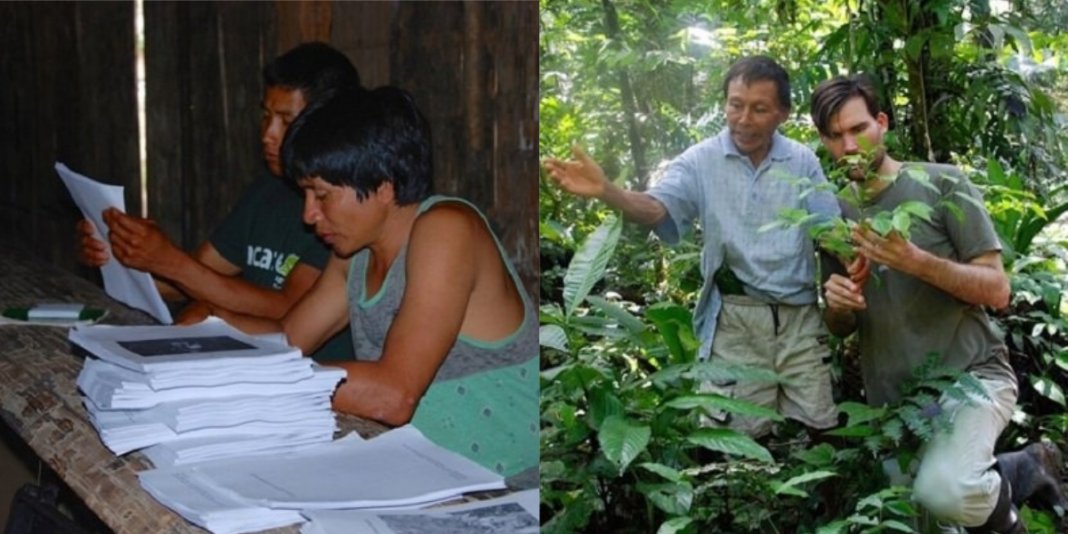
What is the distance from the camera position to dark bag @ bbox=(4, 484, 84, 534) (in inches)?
66.2

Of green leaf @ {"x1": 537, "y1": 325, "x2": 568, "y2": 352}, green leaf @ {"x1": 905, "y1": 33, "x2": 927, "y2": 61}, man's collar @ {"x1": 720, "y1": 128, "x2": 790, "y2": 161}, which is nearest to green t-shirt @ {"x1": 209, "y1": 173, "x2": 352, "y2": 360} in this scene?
green leaf @ {"x1": 537, "y1": 325, "x2": 568, "y2": 352}

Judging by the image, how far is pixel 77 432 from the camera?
1.73 m

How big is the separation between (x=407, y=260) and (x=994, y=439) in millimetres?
816

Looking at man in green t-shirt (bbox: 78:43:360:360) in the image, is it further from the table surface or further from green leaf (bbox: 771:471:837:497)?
green leaf (bbox: 771:471:837:497)

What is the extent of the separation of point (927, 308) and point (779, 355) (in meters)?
0.21

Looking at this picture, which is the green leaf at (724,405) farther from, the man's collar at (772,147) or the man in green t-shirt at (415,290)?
the man's collar at (772,147)

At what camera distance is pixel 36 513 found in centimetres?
172

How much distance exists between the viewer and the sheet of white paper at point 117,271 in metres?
2.29

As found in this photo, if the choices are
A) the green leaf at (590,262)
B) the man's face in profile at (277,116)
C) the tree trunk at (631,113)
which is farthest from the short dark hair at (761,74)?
the man's face in profile at (277,116)

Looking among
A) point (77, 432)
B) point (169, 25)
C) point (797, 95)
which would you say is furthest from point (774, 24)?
point (169, 25)

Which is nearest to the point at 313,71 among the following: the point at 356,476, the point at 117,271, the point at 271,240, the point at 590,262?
the point at 271,240

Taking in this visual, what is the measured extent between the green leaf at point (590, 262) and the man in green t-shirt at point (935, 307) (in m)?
0.29

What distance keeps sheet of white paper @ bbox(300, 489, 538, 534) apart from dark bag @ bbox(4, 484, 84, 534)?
49 centimetres

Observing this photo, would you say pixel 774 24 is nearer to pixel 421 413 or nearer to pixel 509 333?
pixel 509 333
